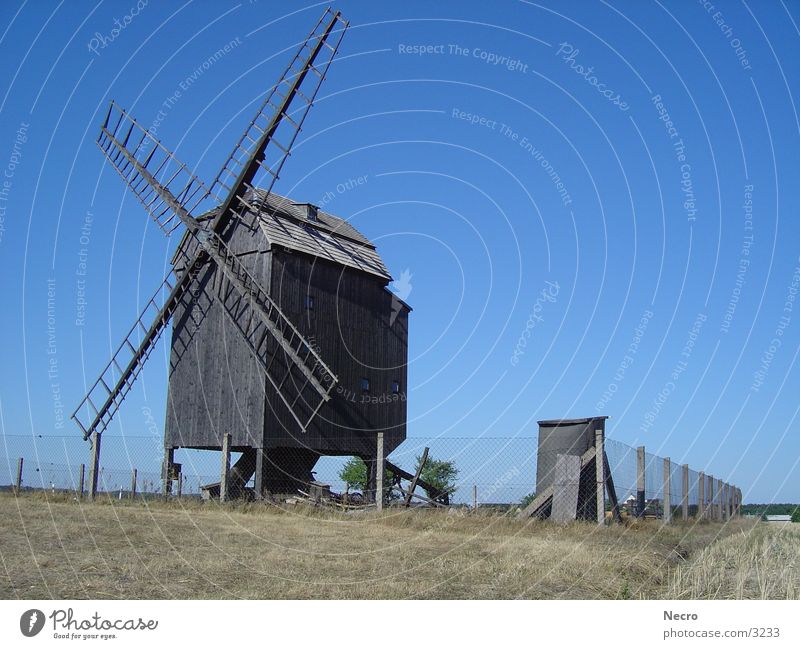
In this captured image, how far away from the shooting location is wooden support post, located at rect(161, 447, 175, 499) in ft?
72.6

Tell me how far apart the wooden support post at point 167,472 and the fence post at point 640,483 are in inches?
496

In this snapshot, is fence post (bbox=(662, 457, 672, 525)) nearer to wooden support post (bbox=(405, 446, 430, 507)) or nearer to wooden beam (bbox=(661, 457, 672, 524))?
wooden beam (bbox=(661, 457, 672, 524))

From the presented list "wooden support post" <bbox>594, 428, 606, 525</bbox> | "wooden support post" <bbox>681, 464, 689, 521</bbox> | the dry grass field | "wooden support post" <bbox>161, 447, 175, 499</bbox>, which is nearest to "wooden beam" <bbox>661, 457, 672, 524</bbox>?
the dry grass field

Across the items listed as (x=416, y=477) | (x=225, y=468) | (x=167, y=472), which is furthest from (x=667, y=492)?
(x=167, y=472)

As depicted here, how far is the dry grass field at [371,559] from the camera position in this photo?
7.85 meters

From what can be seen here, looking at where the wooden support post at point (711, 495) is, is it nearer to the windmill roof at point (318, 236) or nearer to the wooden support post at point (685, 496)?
the wooden support post at point (685, 496)

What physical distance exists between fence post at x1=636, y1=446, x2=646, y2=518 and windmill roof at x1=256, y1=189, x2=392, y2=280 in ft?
38.5

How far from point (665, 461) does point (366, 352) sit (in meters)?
11.2

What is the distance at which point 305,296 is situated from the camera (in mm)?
23359

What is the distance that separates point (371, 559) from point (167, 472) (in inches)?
627

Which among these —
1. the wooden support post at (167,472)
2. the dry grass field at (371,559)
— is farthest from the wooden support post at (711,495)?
the wooden support post at (167,472)

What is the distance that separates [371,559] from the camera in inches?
396

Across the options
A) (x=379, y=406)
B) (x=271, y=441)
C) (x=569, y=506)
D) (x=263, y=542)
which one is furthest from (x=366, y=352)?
(x=263, y=542)

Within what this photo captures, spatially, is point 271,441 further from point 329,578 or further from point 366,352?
point 329,578
